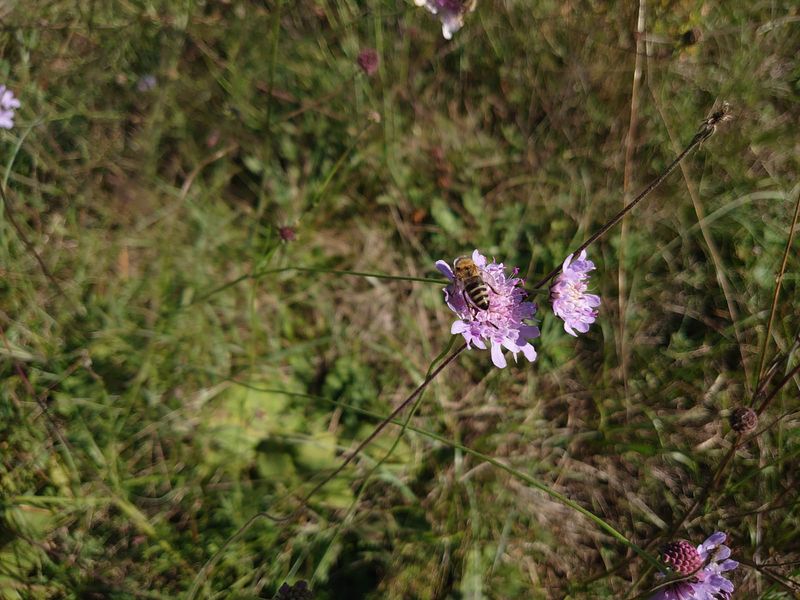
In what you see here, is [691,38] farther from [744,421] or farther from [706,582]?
[706,582]

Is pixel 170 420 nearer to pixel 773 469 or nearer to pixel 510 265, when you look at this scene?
pixel 510 265

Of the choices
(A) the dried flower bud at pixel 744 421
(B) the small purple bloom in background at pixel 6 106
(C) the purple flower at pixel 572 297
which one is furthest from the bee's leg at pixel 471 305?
(B) the small purple bloom in background at pixel 6 106

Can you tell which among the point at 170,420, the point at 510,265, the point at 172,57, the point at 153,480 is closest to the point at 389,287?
the point at 510,265

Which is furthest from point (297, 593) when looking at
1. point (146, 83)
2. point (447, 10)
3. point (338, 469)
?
point (146, 83)

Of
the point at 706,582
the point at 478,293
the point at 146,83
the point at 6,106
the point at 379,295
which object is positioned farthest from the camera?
the point at 146,83

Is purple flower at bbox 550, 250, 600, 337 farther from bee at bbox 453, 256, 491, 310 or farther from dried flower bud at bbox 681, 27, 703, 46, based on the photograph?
dried flower bud at bbox 681, 27, 703, 46

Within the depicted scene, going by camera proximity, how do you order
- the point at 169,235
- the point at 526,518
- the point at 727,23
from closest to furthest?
the point at 526,518
the point at 169,235
the point at 727,23
